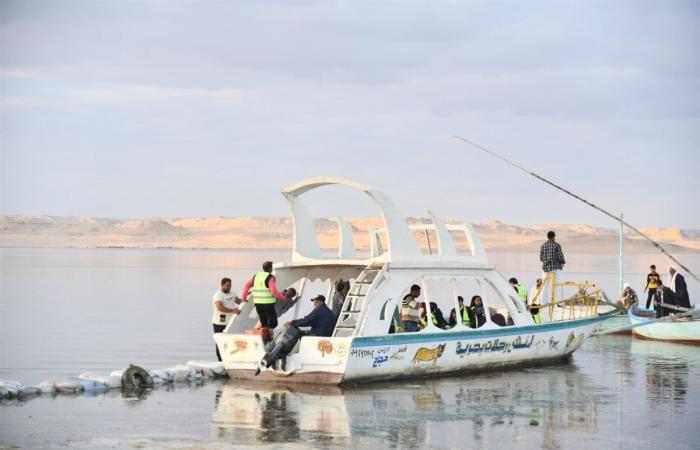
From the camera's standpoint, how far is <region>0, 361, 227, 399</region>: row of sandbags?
16656 millimetres

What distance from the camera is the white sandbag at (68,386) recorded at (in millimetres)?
17172

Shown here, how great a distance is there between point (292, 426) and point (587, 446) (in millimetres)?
3741

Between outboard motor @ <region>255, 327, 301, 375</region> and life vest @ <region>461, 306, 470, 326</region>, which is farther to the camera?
life vest @ <region>461, 306, 470, 326</region>

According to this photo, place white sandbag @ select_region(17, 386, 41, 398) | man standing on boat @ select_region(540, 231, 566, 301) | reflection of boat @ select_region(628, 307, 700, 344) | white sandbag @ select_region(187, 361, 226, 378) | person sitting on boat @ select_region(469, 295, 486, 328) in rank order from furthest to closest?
reflection of boat @ select_region(628, 307, 700, 344) → man standing on boat @ select_region(540, 231, 566, 301) → person sitting on boat @ select_region(469, 295, 486, 328) → white sandbag @ select_region(187, 361, 226, 378) → white sandbag @ select_region(17, 386, 41, 398)

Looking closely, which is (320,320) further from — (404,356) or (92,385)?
(92,385)

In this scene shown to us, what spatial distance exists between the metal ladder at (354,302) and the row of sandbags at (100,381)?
2235 millimetres

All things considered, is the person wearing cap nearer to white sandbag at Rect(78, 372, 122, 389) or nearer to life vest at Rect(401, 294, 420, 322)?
life vest at Rect(401, 294, 420, 322)

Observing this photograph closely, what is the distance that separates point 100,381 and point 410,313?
17.5 feet

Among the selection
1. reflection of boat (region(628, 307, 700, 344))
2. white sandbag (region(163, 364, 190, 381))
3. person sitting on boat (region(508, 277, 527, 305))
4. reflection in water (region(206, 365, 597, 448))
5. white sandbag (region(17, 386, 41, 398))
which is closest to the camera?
reflection in water (region(206, 365, 597, 448))

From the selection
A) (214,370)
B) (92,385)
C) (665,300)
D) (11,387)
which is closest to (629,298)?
(665,300)

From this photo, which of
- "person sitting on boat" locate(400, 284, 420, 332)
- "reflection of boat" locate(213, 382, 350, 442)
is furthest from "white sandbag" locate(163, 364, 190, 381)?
"person sitting on boat" locate(400, 284, 420, 332)

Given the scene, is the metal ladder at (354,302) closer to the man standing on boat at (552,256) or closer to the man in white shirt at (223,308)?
the man in white shirt at (223,308)

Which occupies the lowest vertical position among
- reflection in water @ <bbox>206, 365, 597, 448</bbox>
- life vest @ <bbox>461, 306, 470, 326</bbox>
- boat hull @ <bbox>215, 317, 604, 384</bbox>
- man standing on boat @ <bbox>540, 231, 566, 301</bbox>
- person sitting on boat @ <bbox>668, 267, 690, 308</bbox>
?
reflection in water @ <bbox>206, 365, 597, 448</bbox>

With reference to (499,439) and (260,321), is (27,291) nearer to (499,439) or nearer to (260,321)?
(260,321)
